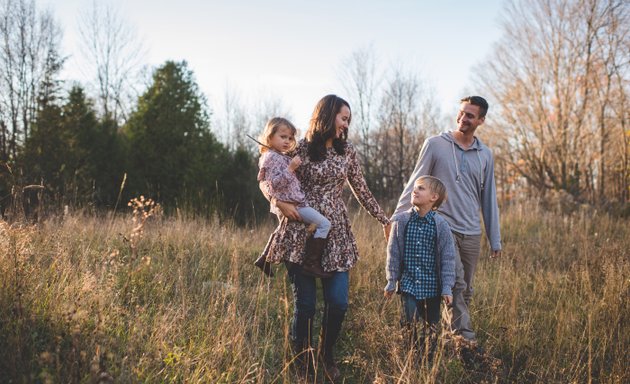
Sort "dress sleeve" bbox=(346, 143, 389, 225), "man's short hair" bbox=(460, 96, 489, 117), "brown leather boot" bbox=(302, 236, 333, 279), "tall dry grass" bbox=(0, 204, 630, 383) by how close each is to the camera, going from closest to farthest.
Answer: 1. "tall dry grass" bbox=(0, 204, 630, 383)
2. "brown leather boot" bbox=(302, 236, 333, 279)
3. "dress sleeve" bbox=(346, 143, 389, 225)
4. "man's short hair" bbox=(460, 96, 489, 117)

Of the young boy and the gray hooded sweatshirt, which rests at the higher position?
the gray hooded sweatshirt

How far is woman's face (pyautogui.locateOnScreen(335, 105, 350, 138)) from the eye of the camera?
3.24 m

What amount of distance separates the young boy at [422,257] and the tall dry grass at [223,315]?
0.89 feet

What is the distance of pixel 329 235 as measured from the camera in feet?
10.7

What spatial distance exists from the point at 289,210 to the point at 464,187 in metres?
1.49

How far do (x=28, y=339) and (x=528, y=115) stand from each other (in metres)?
17.2

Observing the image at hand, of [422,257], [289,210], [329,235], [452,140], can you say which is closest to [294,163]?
[289,210]

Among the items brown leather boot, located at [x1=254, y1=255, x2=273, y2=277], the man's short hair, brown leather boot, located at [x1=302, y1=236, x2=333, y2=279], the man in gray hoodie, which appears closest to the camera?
brown leather boot, located at [x1=302, y1=236, x2=333, y2=279]

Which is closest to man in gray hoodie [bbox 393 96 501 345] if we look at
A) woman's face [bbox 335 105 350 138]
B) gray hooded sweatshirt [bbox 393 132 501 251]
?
gray hooded sweatshirt [bbox 393 132 501 251]

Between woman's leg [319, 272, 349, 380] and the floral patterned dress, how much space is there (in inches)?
3.8

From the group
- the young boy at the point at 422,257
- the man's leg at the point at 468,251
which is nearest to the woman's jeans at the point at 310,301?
the young boy at the point at 422,257

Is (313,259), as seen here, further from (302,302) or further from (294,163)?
(294,163)

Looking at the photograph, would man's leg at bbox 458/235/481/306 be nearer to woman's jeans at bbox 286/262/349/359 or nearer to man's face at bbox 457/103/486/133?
man's face at bbox 457/103/486/133

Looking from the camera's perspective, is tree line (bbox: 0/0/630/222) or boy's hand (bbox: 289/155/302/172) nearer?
boy's hand (bbox: 289/155/302/172)
